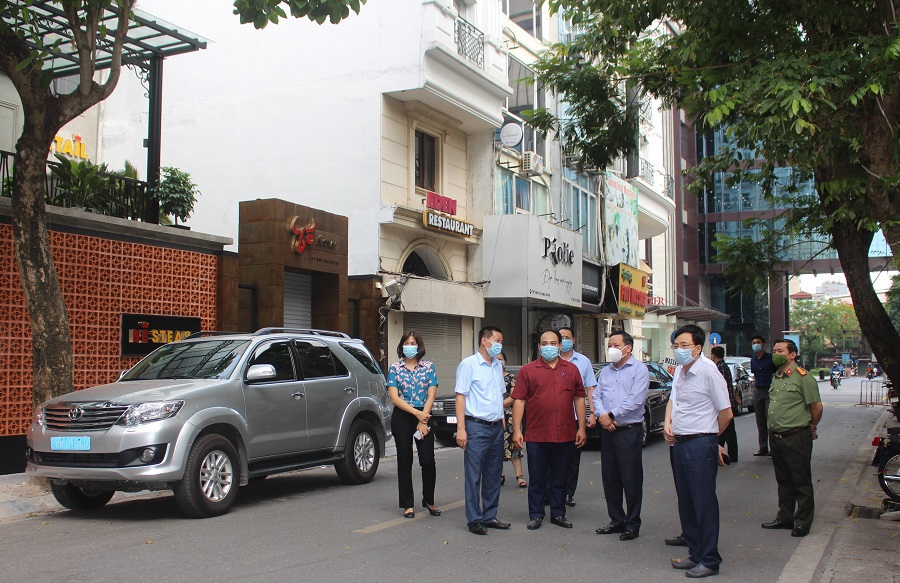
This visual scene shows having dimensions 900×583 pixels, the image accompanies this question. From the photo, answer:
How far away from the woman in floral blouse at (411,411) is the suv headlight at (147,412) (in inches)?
85.0

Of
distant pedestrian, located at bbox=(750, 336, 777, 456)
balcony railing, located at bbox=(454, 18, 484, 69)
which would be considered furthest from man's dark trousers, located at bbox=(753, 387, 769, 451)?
balcony railing, located at bbox=(454, 18, 484, 69)

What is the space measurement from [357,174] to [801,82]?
1277 centimetres

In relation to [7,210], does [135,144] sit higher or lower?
higher

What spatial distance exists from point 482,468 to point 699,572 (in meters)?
2.21

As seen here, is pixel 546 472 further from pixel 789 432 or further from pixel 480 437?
pixel 789 432

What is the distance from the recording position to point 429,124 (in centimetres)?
2209

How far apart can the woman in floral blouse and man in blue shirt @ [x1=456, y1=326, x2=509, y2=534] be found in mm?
647

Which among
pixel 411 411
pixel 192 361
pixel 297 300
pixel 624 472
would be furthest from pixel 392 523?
pixel 297 300

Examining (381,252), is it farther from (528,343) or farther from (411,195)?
(528,343)

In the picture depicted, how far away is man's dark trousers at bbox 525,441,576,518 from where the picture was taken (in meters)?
8.10

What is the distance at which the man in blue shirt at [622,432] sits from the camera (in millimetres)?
7746

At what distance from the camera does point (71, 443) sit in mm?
8156

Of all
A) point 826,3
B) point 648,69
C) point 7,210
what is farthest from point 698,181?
point 7,210

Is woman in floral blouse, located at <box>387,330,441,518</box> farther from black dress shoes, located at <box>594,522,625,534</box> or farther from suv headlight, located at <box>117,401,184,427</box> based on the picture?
suv headlight, located at <box>117,401,184,427</box>
